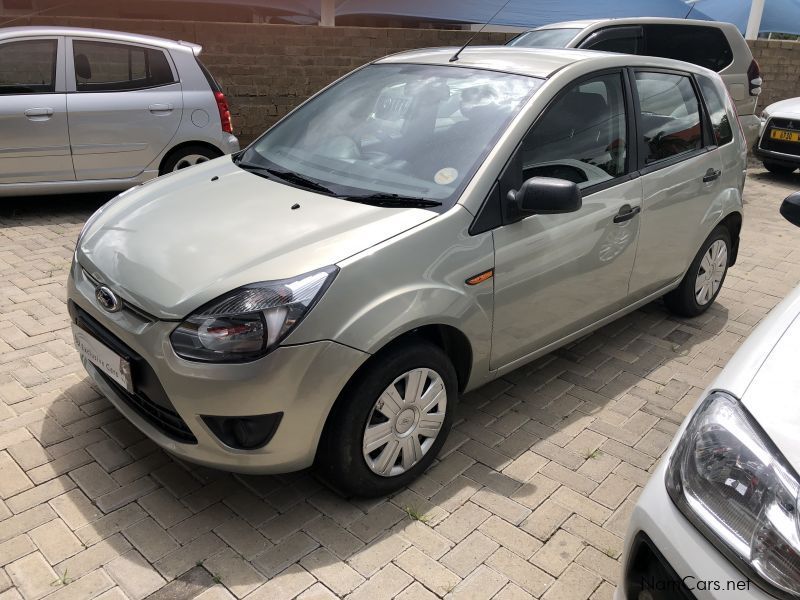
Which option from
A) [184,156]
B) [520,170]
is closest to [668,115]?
[520,170]

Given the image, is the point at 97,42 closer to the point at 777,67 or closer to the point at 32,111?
the point at 32,111

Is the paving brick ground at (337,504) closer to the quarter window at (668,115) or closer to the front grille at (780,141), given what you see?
the quarter window at (668,115)

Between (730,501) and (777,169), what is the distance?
10.1 meters

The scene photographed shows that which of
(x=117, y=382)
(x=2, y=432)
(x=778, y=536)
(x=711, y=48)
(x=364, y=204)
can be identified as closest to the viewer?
(x=778, y=536)

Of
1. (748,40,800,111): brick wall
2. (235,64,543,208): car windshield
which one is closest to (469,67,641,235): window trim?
(235,64,543,208): car windshield

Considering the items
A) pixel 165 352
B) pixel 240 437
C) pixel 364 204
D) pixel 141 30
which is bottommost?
pixel 240 437

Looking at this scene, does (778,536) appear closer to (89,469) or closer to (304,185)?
(304,185)

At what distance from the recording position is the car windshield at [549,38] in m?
7.00

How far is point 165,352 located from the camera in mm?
2508

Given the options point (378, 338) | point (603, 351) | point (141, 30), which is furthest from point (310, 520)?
point (141, 30)

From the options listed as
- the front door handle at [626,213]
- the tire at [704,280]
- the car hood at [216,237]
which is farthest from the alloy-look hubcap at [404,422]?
the tire at [704,280]

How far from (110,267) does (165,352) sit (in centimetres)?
55

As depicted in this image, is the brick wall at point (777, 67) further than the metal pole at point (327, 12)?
Yes

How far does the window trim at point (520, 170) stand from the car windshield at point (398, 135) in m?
0.11
